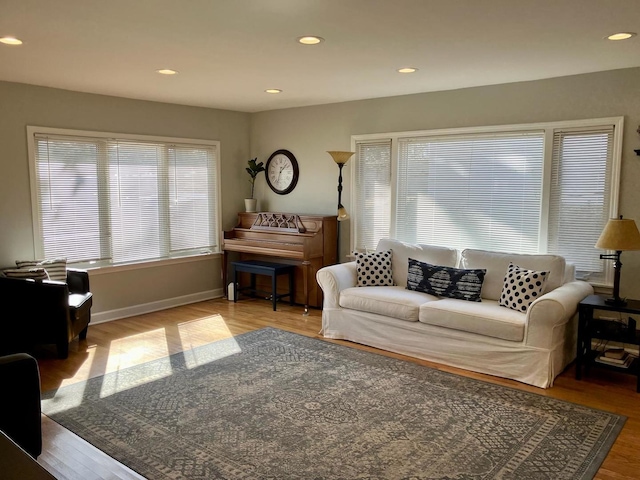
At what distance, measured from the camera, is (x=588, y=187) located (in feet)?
14.4

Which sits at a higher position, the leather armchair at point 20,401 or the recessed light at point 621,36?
the recessed light at point 621,36

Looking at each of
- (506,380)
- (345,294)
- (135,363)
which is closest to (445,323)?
(506,380)

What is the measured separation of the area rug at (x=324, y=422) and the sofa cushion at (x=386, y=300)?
46 cm

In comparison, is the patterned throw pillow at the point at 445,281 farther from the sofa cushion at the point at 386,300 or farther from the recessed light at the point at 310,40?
the recessed light at the point at 310,40

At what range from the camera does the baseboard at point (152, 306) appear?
214 inches

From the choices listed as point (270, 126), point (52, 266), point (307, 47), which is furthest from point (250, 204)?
point (307, 47)

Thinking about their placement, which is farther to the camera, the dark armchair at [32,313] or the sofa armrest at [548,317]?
the dark armchair at [32,313]

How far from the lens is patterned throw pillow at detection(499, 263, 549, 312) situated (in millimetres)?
4023

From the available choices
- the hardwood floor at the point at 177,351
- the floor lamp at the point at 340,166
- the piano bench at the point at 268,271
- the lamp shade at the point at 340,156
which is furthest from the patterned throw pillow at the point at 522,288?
the piano bench at the point at 268,271

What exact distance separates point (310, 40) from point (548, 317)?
2550 millimetres

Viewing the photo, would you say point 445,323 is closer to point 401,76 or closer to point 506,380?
point 506,380

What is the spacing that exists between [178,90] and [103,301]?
2.37 meters

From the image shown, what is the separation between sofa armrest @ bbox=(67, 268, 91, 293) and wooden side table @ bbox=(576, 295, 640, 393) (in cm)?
431

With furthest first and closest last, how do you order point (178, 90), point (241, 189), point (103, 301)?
point (241, 189) → point (103, 301) → point (178, 90)
